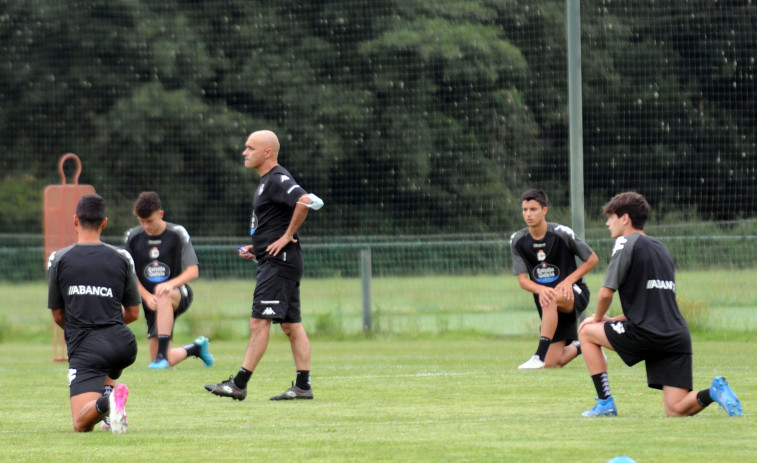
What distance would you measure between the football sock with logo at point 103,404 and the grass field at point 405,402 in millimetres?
153

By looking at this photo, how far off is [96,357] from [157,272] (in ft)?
16.9

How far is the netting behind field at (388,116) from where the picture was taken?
62.6 ft

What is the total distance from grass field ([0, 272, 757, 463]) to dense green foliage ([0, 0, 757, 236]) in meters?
2.57

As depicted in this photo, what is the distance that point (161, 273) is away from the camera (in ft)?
42.0

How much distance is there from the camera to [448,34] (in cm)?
2294

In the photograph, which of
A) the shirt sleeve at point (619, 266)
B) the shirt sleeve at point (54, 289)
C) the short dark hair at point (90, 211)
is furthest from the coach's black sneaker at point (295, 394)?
the shirt sleeve at point (619, 266)

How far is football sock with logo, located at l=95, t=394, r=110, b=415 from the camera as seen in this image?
736cm

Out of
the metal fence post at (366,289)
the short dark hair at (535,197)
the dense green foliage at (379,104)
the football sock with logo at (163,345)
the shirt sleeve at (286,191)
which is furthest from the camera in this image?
the dense green foliage at (379,104)

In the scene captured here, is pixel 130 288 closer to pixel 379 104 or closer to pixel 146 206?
pixel 146 206

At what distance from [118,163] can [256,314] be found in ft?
62.0

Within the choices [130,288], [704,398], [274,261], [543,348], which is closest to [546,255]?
[543,348]

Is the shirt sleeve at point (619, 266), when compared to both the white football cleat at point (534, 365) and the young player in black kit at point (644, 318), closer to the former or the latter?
the young player in black kit at point (644, 318)

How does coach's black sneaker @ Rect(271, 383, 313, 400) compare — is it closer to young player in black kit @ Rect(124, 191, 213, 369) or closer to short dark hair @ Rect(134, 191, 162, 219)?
young player in black kit @ Rect(124, 191, 213, 369)

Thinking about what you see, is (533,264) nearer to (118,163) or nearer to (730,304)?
(730,304)
